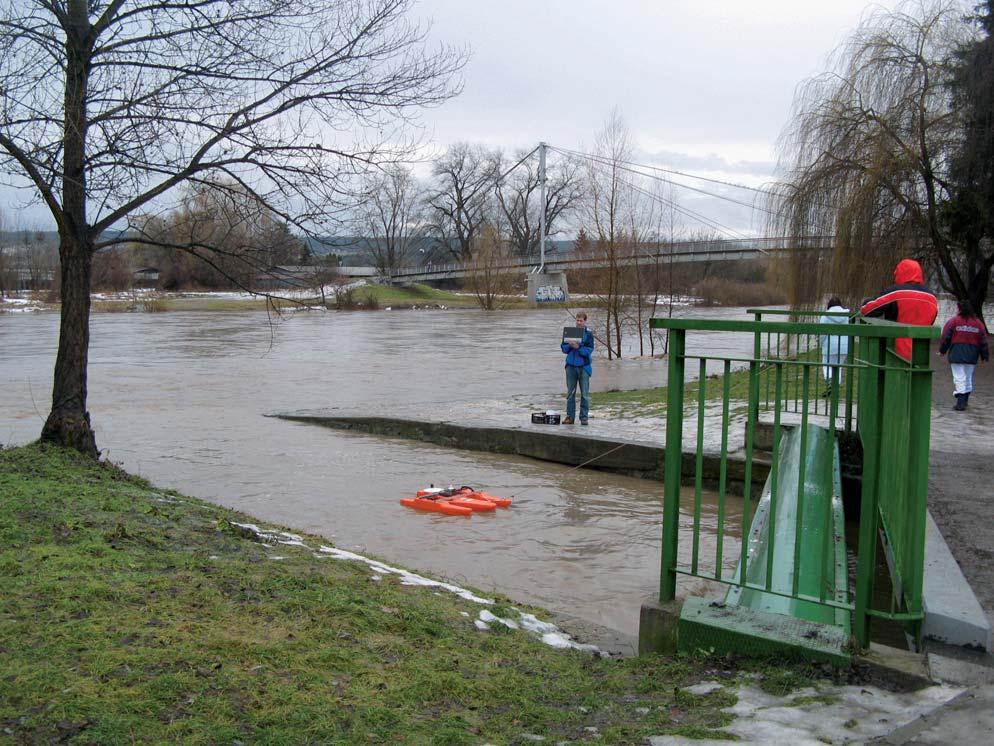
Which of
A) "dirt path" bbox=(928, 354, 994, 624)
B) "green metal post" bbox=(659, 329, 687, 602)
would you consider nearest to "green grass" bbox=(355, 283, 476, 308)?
"dirt path" bbox=(928, 354, 994, 624)

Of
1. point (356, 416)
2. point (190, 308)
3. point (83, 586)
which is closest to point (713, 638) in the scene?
point (83, 586)

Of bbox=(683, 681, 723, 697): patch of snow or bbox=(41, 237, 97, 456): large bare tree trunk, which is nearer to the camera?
bbox=(683, 681, 723, 697): patch of snow

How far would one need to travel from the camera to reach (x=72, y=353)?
30.7ft

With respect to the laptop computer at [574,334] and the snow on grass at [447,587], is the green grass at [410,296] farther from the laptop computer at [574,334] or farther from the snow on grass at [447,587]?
the snow on grass at [447,587]

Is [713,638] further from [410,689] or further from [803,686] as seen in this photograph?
[410,689]

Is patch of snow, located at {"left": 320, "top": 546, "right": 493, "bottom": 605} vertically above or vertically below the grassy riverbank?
below

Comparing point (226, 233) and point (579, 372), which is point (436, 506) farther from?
point (579, 372)

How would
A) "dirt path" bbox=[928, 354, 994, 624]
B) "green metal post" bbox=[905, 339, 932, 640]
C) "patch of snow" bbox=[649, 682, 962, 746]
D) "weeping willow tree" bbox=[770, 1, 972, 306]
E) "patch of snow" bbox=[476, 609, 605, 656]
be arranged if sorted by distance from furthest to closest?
1. "weeping willow tree" bbox=[770, 1, 972, 306]
2. "dirt path" bbox=[928, 354, 994, 624]
3. "patch of snow" bbox=[476, 609, 605, 656]
4. "green metal post" bbox=[905, 339, 932, 640]
5. "patch of snow" bbox=[649, 682, 962, 746]

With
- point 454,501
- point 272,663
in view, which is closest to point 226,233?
point 454,501

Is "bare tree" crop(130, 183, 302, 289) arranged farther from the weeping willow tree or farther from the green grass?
the green grass

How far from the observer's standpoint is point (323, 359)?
3222 cm

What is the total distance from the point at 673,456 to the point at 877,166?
2077 cm

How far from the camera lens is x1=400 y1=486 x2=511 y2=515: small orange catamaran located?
899cm

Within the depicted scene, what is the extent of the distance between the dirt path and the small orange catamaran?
4004 millimetres
